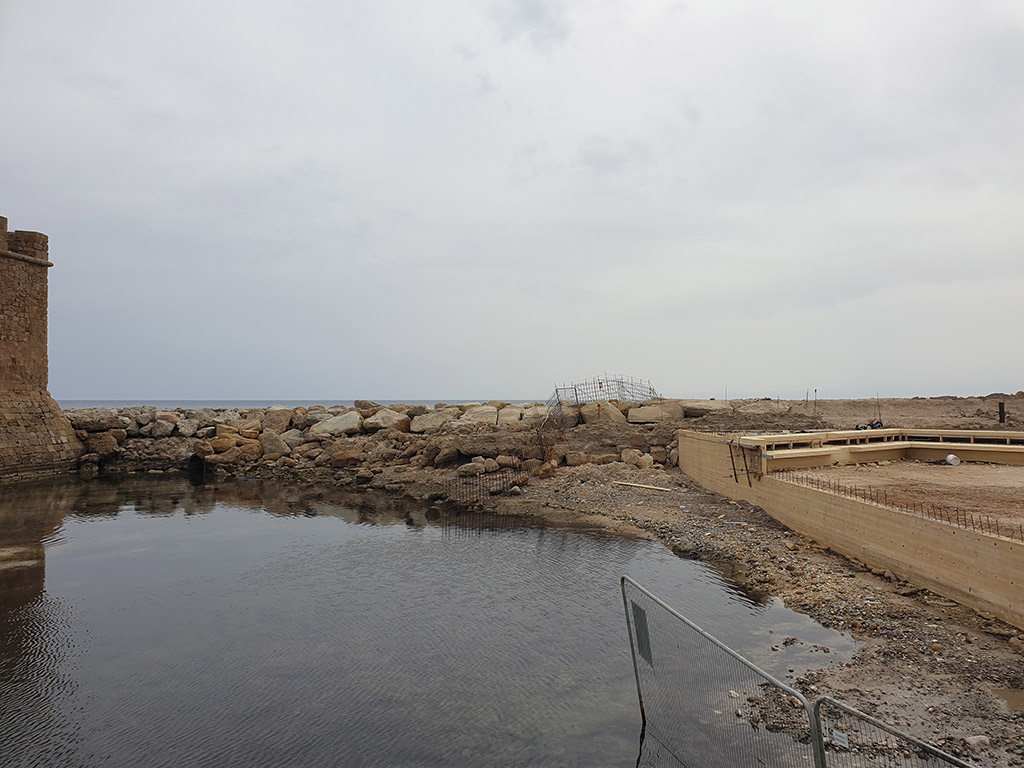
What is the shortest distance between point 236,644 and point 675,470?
695 inches

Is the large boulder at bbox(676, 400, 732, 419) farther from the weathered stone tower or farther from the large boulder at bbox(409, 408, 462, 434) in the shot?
the weathered stone tower

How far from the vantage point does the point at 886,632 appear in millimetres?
9672

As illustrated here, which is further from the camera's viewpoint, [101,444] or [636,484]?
[101,444]

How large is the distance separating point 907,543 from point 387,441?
23954 millimetres

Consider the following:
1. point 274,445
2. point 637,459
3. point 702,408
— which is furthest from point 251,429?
point 702,408

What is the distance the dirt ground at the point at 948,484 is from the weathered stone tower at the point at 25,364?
32.6 meters

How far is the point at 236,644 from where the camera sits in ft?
34.7

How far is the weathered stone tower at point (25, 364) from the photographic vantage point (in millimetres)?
27047

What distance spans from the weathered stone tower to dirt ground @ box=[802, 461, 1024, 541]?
32.6 m

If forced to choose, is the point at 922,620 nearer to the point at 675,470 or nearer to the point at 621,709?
the point at 621,709

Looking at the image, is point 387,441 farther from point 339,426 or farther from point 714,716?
point 714,716

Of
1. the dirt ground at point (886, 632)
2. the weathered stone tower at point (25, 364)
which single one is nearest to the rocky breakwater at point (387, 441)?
the weathered stone tower at point (25, 364)

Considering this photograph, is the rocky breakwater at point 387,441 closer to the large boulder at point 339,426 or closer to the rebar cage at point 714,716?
the large boulder at point 339,426

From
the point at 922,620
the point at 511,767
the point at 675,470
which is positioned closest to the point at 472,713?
the point at 511,767
